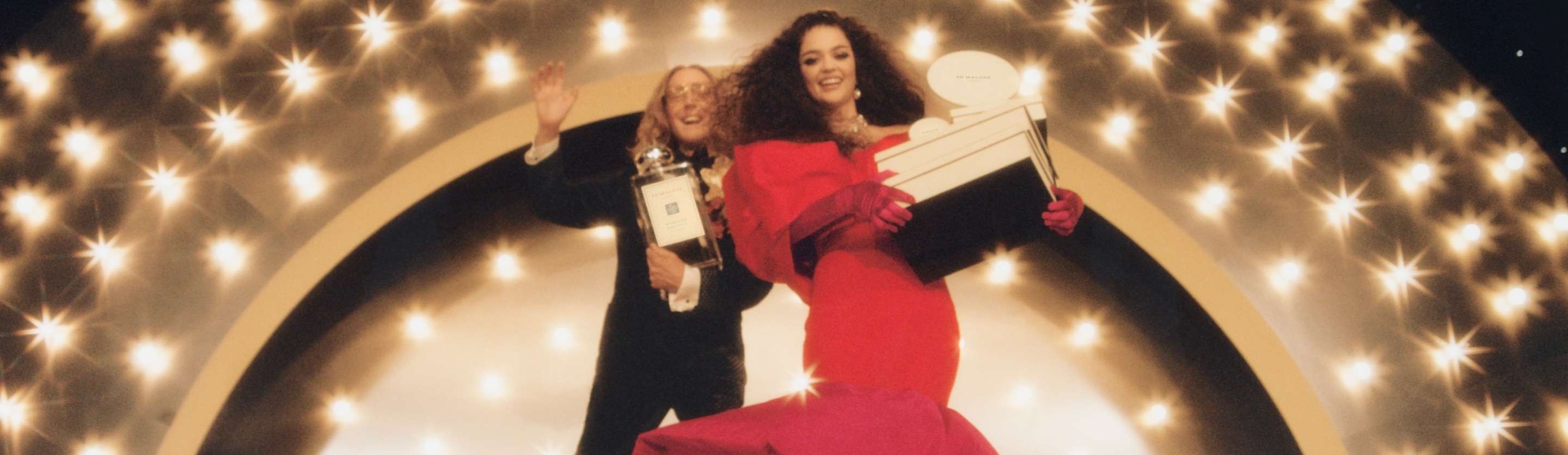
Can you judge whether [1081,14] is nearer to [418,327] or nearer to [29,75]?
[418,327]

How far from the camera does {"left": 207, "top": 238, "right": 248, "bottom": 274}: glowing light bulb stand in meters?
1.88

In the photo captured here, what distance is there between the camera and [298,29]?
2094 millimetres

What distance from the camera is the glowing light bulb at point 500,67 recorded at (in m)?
2.05

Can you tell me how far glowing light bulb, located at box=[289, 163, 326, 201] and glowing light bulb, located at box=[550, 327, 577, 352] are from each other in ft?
2.03

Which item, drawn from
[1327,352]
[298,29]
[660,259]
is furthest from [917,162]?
[298,29]

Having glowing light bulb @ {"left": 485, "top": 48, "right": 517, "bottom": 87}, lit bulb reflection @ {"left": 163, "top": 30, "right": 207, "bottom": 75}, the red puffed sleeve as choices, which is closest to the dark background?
lit bulb reflection @ {"left": 163, "top": 30, "right": 207, "bottom": 75}

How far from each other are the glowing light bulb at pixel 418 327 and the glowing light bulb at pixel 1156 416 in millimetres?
1477

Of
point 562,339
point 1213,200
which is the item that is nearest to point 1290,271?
point 1213,200

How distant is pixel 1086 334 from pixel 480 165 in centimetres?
135

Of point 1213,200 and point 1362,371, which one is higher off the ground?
point 1213,200

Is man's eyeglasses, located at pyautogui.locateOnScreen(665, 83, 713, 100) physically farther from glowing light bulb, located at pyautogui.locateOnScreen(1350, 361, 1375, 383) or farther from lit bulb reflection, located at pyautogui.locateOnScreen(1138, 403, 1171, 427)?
glowing light bulb, located at pyautogui.locateOnScreen(1350, 361, 1375, 383)

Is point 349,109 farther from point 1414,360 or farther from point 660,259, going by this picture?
point 1414,360

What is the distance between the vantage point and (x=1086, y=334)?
1931 mm

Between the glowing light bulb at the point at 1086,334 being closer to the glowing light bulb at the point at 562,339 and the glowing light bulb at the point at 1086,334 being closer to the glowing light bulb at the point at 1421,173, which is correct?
the glowing light bulb at the point at 1421,173
